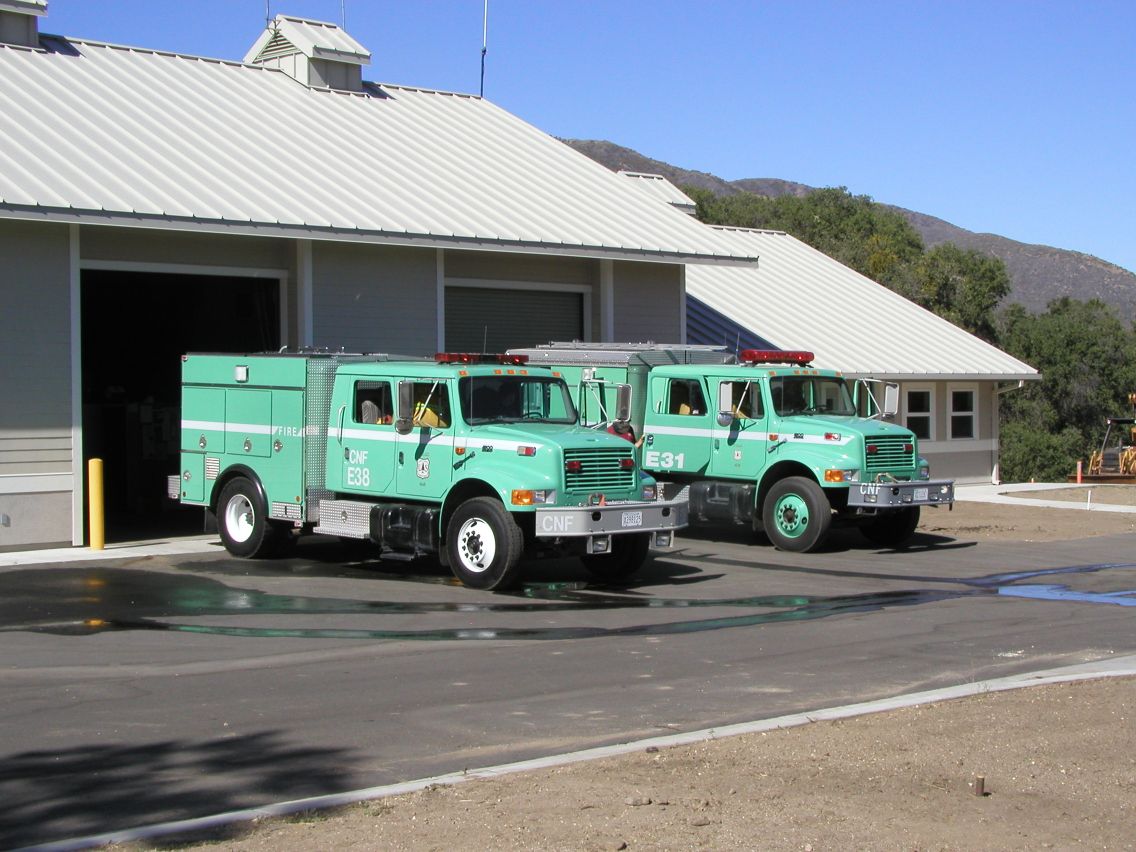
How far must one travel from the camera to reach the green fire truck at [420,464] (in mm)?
14945

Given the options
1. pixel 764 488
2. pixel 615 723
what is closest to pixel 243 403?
pixel 764 488

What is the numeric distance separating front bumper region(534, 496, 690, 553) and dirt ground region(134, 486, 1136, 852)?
620 centimetres

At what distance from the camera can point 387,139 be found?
85.2 ft

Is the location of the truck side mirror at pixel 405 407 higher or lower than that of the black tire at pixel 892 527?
higher

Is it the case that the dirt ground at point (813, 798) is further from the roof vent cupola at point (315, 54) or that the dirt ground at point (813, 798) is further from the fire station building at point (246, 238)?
the roof vent cupola at point (315, 54)

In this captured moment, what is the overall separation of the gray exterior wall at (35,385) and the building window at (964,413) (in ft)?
71.3

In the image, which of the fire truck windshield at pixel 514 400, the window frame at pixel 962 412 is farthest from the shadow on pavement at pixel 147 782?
the window frame at pixel 962 412

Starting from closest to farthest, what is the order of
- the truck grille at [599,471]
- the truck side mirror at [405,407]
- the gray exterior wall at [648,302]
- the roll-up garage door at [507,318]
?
the truck grille at [599,471], the truck side mirror at [405,407], the roll-up garage door at [507,318], the gray exterior wall at [648,302]

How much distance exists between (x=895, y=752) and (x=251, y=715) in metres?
3.99

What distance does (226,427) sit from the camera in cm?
1773

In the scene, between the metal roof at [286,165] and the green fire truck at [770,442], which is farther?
the metal roof at [286,165]

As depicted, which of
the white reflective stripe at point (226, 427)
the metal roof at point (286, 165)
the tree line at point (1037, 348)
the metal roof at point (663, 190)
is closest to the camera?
the white reflective stripe at point (226, 427)

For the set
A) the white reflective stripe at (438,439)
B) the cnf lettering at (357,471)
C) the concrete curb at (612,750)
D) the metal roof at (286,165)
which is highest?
the metal roof at (286,165)

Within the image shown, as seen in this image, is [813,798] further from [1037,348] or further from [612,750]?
[1037,348]
